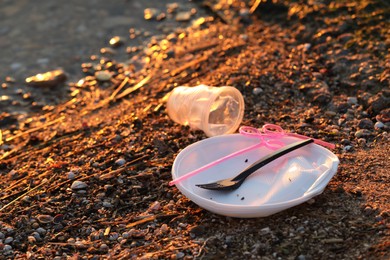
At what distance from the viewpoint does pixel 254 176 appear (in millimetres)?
3045

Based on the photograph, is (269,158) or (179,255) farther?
(269,158)

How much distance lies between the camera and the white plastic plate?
2812 millimetres

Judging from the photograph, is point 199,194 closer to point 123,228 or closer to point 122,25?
point 123,228

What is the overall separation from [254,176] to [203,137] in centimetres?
67

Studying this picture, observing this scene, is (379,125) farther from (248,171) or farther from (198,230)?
(198,230)

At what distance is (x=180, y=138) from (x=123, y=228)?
32.4 inches

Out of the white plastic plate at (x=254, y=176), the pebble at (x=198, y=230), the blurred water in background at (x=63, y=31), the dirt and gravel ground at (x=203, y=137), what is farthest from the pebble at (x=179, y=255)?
the blurred water in background at (x=63, y=31)

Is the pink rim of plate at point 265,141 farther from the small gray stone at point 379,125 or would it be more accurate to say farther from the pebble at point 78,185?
the pebble at point 78,185

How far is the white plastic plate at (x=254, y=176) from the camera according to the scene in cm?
281

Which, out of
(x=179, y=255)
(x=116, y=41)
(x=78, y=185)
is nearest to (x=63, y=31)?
(x=116, y=41)

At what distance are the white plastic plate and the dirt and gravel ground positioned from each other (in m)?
0.09

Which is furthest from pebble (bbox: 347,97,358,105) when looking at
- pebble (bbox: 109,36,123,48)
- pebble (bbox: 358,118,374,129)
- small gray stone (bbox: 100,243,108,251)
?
pebble (bbox: 109,36,123,48)

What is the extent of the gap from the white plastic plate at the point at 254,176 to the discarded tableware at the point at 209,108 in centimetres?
28

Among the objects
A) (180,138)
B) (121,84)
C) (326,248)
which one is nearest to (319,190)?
(326,248)
